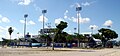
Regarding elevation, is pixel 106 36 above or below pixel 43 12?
below

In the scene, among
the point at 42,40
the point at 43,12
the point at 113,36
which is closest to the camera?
the point at 43,12

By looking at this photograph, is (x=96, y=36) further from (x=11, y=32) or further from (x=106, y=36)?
(x=11, y=32)

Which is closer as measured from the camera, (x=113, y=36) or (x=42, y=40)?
(x=113, y=36)

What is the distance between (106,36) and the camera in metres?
142

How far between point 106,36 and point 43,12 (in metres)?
38.3

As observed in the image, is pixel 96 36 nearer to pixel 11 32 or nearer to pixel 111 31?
pixel 111 31

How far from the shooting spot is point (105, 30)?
5571 inches

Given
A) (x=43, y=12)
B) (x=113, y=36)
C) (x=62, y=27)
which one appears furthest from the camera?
(x=113, y=36)

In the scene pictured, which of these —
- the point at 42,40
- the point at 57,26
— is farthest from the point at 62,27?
the point at 42,40

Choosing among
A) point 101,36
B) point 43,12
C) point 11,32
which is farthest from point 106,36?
point 11,32

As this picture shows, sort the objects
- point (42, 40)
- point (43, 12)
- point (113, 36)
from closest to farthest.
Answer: point (43, 12) → point (113, 36) → point (42, 40)

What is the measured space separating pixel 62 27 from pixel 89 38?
87.4 metres

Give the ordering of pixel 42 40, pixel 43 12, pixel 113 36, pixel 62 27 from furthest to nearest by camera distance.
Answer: pixel 42 40 → pixel 113 36 → pixel 43 12 → pixel 62 27

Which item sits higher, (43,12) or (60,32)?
(43,12)
